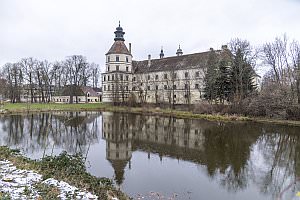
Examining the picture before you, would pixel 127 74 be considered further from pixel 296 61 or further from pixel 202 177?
pixel 202 177

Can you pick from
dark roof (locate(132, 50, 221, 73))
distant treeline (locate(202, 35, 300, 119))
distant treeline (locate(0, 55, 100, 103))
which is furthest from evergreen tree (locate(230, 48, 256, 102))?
distant treeline (locate(0, 55, 100, 103))

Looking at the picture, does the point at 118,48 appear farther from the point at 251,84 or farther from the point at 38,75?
the point at 251,84

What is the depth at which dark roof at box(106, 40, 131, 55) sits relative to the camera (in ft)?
195

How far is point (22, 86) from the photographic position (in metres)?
62.9

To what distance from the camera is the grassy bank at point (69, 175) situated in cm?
713

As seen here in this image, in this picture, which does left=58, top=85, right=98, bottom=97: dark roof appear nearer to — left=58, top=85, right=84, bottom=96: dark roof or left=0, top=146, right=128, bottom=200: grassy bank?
left=58, top=85, right=84, bottom=96: dark roof

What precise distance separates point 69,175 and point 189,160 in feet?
21.1

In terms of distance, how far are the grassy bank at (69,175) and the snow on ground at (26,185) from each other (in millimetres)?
210

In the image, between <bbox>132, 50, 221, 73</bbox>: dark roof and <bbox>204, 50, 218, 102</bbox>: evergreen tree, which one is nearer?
<bbox>204, 50, 218, 102</bbox>: evergreen tree

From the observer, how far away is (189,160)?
12891mm

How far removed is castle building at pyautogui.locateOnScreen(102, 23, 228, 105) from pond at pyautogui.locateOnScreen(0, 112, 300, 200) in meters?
33.1

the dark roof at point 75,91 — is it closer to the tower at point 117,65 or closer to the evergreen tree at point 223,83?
the tower at point 117,65

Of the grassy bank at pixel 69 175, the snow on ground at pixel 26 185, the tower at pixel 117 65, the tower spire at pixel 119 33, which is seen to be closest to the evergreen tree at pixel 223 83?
the tower at pixel 117 65

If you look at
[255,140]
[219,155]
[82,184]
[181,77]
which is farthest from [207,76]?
[82,184]
